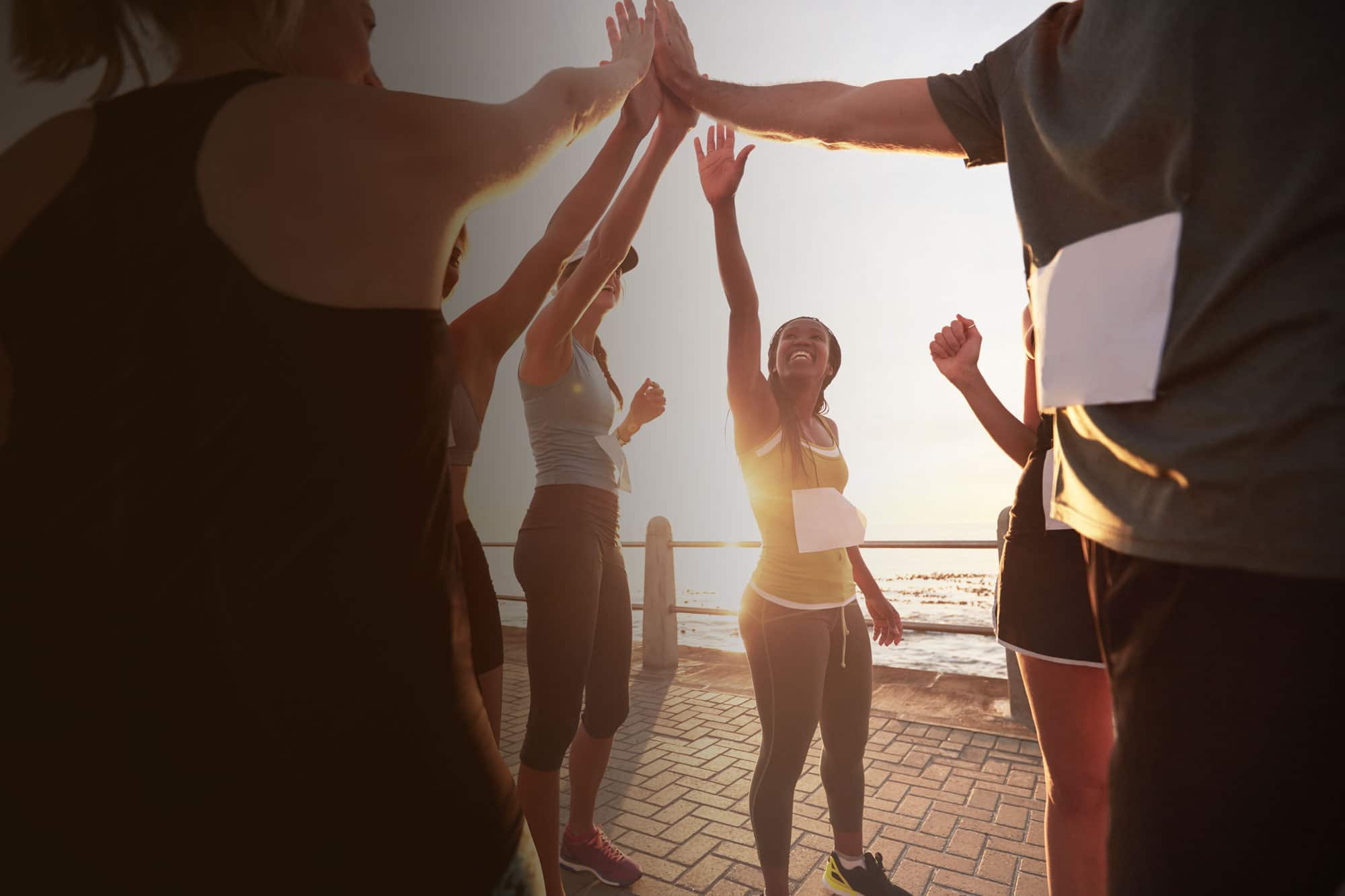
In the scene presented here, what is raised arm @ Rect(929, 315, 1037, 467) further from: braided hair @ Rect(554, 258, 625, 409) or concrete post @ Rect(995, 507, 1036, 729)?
concrete post @ Rect(995, 507, 1036, 729)

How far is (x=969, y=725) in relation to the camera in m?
5.18

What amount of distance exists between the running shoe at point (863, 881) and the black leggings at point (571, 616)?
1.17 metres

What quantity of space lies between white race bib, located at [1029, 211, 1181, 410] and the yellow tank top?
1.71m

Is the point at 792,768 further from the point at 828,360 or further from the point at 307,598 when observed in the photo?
the point at 307,598

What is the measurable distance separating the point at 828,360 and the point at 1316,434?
2.76 m

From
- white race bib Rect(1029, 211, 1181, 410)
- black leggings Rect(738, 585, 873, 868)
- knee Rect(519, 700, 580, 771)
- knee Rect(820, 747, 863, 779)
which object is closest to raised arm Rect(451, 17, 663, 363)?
white race bib Rect(1029, 211, 1181, 410)

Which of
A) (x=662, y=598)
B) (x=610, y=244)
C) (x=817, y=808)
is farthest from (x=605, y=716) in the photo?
(x=662, y=598)

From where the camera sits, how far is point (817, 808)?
3.81m

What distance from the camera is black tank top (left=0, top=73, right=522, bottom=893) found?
1.95 ft

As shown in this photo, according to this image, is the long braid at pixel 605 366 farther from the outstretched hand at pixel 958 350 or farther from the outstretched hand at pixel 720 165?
the outstretched hand at pixel 958 350

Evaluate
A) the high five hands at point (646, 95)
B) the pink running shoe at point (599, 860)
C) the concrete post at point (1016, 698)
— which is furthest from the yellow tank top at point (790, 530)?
the concrete post at point (1016, 698)

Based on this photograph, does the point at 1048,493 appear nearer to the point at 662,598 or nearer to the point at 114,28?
the point at 114,28

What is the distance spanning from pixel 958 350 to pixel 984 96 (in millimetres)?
1366

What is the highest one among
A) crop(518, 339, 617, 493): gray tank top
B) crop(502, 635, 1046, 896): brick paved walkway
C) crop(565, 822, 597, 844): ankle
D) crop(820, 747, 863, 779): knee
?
crop(518, 339, 617, 493): gray tank top
